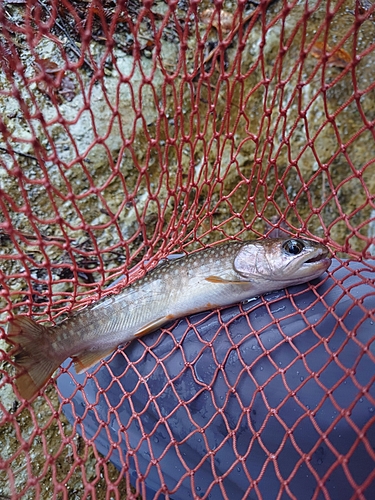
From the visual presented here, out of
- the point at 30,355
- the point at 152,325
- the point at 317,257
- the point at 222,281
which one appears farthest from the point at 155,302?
the point at 317,257

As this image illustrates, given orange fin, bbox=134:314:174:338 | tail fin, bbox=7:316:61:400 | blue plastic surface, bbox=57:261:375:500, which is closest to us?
blue plastic surface, bbox=57:261:375:500

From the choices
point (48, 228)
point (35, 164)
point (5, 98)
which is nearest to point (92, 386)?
point (48, 228)

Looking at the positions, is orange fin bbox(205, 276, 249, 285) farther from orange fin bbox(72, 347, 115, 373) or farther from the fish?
orange fin bbox(72, 347, 115, 373)

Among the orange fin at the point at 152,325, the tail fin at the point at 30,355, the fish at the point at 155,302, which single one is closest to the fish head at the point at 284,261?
the fish at the point at 155,302

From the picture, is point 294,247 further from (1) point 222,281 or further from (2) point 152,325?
(2) point 152,325

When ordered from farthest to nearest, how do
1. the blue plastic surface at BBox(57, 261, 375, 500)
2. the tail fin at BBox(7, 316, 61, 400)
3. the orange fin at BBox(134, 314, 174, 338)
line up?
the orange fin at BBox(134, 314, 174, 338), the tail fin at BBox(7, 316, 61, 400), the blue plastic surface at BBox(57, 261, 375, 500)

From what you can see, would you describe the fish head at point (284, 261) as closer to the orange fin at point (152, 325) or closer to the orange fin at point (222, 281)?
the orange fin at point (222, 281)

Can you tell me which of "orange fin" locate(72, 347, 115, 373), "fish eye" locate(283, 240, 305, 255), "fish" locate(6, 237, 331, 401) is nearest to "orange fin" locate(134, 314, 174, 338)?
"fish" locate(6, 237, 331, 401)
